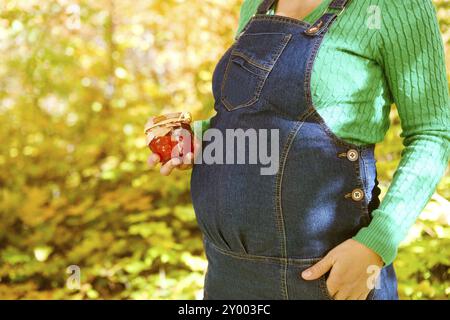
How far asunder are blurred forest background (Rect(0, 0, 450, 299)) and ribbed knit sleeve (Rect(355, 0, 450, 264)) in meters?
1.95

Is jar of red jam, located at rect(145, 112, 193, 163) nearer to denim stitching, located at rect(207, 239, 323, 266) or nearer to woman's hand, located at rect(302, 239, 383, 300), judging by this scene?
denim stitching, located at rect(207, 239, 323, 266)

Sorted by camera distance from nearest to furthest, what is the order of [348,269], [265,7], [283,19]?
[348,269], [283,19], [265,7]

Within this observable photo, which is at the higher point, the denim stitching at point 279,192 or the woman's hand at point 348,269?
the denim stitching at point 279,192

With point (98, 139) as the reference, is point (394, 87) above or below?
below

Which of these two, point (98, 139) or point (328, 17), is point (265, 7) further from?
Result: point (98, 139)

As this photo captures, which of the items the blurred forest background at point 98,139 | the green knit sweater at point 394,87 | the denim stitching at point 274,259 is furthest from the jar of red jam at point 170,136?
the blurred forest background at point 98,139

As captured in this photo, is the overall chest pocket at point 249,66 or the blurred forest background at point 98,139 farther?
the blurred forest background at point 98,139

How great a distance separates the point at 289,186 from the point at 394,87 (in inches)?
11.0

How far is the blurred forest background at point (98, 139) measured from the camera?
10.9 feet

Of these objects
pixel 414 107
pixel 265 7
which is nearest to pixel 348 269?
pixel 414 107

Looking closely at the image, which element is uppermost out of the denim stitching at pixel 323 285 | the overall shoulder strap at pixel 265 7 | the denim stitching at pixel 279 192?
the overall shoulder strap at pixel 265 7

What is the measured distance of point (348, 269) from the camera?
3.35ft

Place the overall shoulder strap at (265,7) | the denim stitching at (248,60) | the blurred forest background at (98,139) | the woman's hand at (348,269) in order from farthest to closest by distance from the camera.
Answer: the blurred forest background at (98,139) → the overall shoulder strap at (265,7) → the denim stitching at (248,60) → the woman's hand at (348,269)

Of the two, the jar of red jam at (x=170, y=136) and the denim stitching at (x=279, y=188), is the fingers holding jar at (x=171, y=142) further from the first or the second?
the denim stitching at (x=279, y=188)
